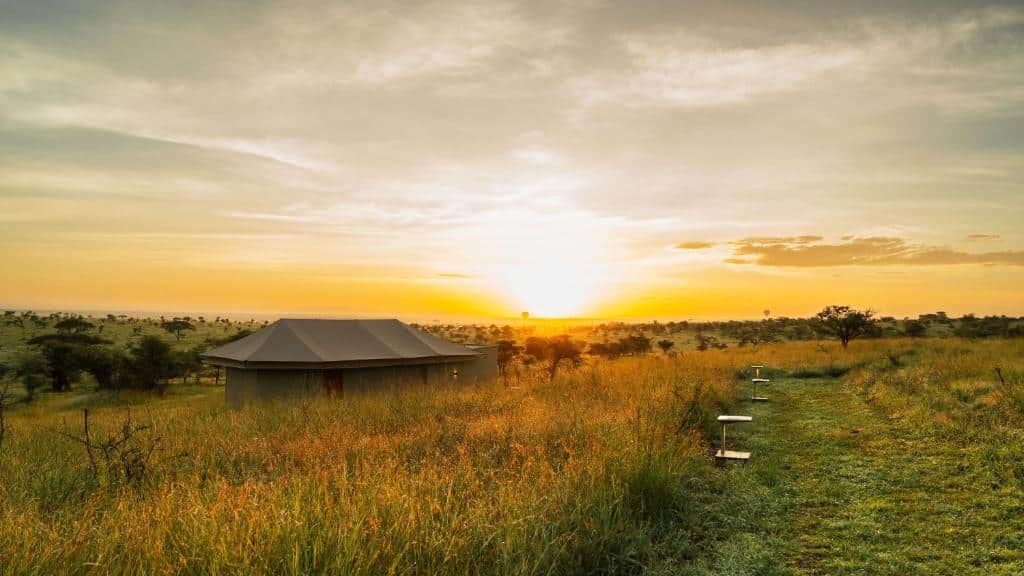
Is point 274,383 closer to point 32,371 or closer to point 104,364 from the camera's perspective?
point 104,364

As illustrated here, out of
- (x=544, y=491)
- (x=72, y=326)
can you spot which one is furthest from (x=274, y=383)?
(x=72, y=326)

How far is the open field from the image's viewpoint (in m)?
4.56

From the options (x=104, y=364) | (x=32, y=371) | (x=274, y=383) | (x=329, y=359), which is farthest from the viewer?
(x=104, y=364)

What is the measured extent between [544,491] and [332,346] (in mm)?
18002

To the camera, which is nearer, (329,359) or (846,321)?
(329,359)

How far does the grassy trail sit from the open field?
0.10ft

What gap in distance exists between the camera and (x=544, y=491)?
20.4 feet

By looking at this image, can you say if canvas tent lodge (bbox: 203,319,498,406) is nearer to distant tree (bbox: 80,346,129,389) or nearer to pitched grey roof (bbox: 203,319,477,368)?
pitched grey roof (bbox: 203,319,477,368)

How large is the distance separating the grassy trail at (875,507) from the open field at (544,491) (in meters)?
0.03

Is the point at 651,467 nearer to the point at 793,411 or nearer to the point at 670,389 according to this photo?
the point at 670,389

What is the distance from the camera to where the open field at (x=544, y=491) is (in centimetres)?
456

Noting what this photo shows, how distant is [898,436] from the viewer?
35.3ft

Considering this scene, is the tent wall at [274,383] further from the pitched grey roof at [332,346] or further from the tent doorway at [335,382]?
the pitched grey roof at [332,346]

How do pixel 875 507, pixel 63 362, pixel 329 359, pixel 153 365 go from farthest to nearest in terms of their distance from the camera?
pixel 63 362 → pixel 153 365 → pixel 329 359 → pixel 875 507
